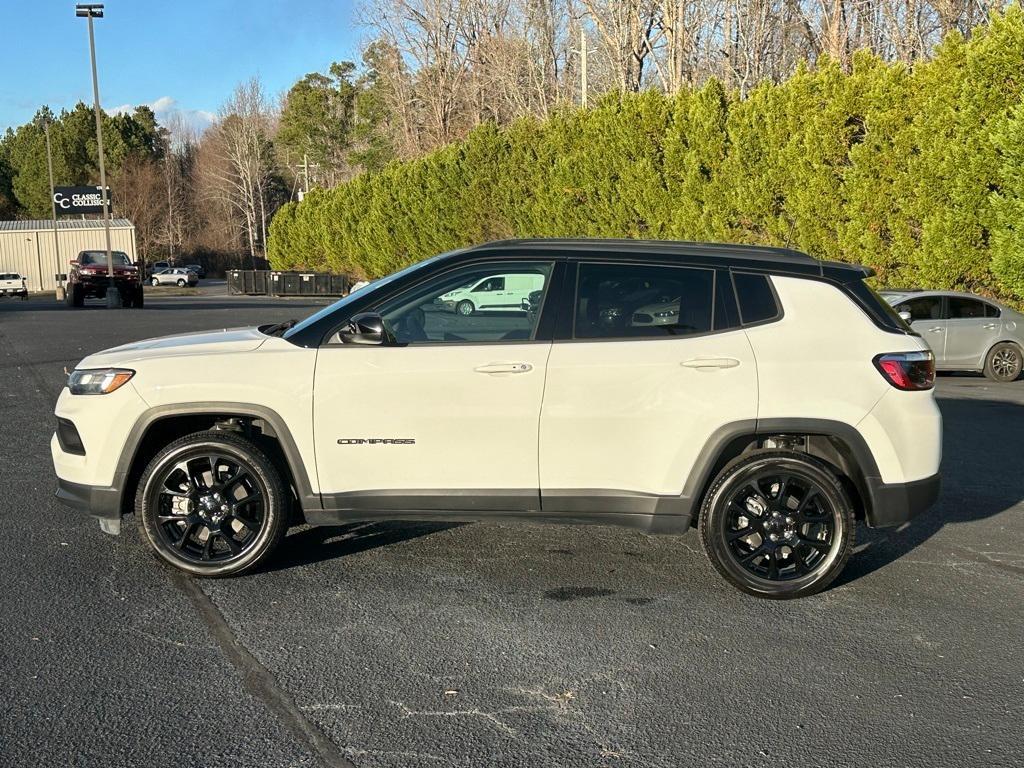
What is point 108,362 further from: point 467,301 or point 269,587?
point 467,301

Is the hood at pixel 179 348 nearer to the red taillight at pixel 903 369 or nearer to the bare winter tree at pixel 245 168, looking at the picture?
the red taillight at pixel 903 369

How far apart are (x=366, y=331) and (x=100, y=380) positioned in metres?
1.50

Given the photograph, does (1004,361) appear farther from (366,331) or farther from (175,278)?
(175,278)

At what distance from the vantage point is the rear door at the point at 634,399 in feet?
15.7

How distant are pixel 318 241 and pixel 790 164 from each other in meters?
33.4

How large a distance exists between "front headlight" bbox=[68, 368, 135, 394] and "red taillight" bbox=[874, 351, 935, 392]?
3899 mm

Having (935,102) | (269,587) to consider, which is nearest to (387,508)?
(269,587)

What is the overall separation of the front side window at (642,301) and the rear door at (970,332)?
11.0 metres

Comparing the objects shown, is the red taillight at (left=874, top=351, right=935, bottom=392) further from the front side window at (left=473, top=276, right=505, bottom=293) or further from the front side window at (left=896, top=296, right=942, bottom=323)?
the front side window at (left=896, top=296, right=942, bottom=323)

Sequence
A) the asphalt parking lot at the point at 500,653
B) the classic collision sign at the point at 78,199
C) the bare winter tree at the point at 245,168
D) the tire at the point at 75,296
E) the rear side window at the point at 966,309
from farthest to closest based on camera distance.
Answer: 1. the bare winter tree at the point at 245,168
2. the classic collision sign at the point at 78,199
3. the tire at the point at 75,296
4. the rear side window at the point at 966,309
5. the asphalt parking lot at the point at 500,653

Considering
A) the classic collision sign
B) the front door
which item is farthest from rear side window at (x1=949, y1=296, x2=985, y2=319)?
the classic collision sign

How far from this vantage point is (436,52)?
150 ft

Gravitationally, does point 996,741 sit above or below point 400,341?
below

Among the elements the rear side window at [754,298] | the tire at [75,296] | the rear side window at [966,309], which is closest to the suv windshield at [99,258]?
the tire at [75,296]
